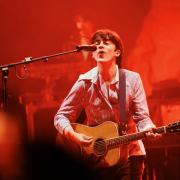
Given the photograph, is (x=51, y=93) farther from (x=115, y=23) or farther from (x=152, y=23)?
(x=152, y=23)

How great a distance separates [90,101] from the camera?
→ 12.3 feet

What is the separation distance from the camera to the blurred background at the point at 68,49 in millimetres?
4352

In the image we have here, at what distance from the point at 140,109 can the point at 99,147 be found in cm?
49

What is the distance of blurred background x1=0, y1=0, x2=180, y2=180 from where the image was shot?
4.35 metres

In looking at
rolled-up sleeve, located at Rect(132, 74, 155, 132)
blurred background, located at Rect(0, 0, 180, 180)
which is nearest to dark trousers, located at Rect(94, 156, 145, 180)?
rolled-up sleeve, located at Rect(132, 74, 155, 132)

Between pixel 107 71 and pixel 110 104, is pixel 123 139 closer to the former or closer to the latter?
pixel 110 104

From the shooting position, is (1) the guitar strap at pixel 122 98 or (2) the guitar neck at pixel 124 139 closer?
(2) the guitar neck at pixel 124 139

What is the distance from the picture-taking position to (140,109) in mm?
3555

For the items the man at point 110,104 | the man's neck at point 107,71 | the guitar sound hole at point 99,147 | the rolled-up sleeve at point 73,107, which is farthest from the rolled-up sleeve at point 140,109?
the rolled-up sleeve at point 73,107

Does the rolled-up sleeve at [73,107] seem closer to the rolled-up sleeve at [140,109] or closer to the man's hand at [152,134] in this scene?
the rolled-up sleeve at [140,109]

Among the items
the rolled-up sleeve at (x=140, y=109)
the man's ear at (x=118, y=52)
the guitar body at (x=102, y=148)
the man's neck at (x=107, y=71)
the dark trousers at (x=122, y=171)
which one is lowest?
→ the dark trousers at (x=122, y=171)

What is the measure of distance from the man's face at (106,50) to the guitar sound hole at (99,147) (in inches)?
31.4

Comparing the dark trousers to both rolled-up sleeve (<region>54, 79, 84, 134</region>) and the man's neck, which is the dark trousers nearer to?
rolled-up sleeve (<region>54, 79, 84, 134</region>)

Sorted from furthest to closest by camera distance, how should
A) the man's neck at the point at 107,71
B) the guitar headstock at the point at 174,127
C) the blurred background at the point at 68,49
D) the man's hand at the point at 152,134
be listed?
the blurred background at the point at 68,49 → the man's neck at the point at 107,71 → the man's hand at the point at 152,134 → the guitar headstock at the point at 174,127
